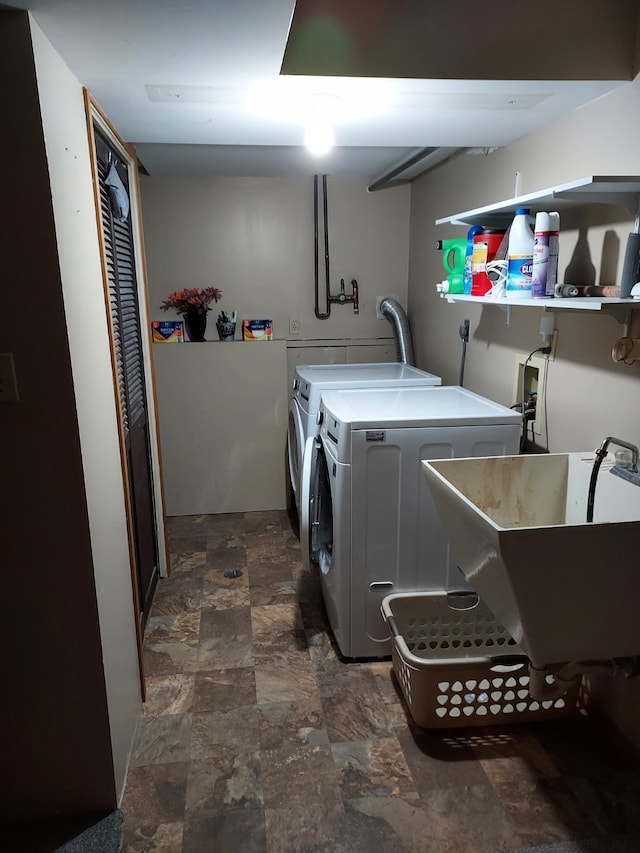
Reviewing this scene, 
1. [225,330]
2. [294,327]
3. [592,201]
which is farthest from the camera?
[294,327]

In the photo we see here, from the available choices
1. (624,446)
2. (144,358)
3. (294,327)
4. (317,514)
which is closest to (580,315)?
(624,446)

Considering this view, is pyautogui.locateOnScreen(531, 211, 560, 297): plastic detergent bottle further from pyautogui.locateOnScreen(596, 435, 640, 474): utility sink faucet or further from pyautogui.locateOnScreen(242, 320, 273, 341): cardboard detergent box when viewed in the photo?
pyautogui.locateOnScreen(242, 320, 273, 341): cardboard detergent box

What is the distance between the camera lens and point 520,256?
1.86 metres

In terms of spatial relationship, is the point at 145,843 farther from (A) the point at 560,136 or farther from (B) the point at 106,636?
(A) the point at 560,136

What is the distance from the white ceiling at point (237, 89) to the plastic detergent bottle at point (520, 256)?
0.35 meters

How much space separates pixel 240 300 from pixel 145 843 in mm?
2711

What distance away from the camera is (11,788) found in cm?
152

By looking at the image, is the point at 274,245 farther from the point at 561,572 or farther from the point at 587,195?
the point at 561,572

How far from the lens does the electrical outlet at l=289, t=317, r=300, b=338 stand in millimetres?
3559

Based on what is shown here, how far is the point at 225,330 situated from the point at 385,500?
177cm

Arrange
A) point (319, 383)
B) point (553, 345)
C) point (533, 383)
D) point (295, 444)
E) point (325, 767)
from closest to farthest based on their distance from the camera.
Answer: point (325, 767) → point (553, 345) → point (533, 383) → point (319, 383) → point (295, 444)

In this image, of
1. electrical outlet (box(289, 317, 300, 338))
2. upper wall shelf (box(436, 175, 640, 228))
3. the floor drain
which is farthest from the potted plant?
upper wall shelf (box(436, 175, 640, 228))

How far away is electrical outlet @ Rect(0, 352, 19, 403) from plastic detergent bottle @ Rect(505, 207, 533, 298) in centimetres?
147

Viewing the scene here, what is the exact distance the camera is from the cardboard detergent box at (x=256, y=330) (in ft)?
11.2
